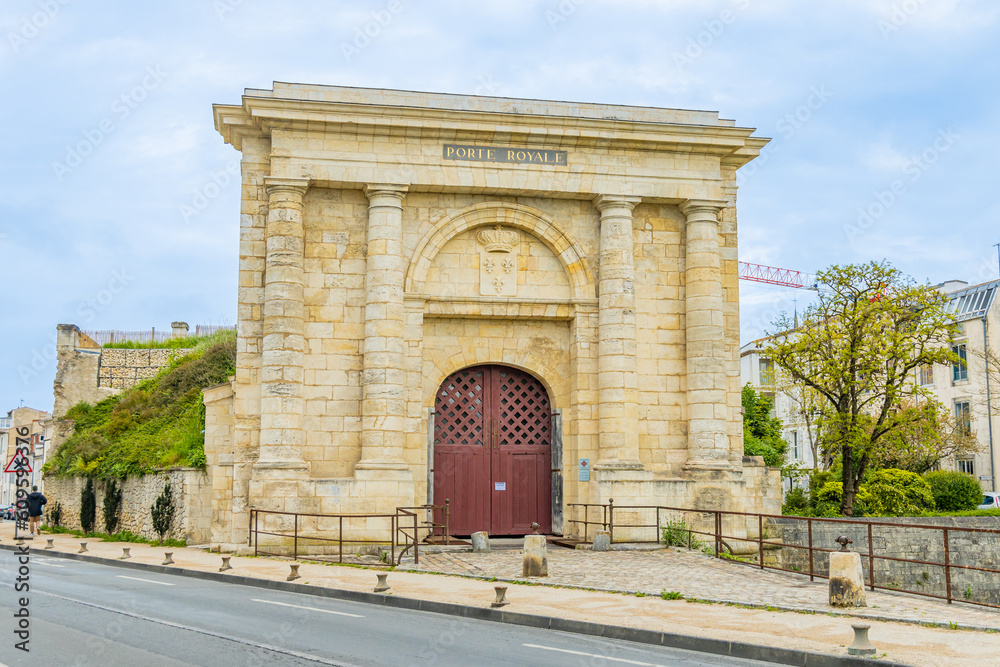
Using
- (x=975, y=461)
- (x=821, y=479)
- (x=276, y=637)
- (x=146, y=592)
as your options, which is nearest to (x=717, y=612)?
(x=276, y=637)

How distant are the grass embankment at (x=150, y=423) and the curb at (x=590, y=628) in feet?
32.2

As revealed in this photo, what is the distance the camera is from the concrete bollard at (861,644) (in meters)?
8.12

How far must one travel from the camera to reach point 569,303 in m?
18.8

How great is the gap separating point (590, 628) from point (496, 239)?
10.5m

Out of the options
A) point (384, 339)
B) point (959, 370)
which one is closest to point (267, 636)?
point (384, 339)

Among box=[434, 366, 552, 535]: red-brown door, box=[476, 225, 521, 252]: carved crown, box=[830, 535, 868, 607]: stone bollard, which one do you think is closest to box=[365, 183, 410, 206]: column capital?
box=[476, 225, 521, 252]: carved crown

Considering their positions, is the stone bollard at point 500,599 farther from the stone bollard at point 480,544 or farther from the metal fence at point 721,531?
the stone bollard at point 480,544

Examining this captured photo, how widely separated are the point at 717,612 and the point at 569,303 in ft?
30.1

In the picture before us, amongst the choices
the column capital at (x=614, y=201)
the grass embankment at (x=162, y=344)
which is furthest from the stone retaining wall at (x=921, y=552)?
the grass embankment at (x=162, y=344)

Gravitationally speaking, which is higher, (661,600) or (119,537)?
(661,600)

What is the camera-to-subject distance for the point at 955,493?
29.3 m

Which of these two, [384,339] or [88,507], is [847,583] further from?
[88,507]

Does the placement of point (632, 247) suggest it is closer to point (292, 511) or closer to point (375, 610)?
point (292, 511)

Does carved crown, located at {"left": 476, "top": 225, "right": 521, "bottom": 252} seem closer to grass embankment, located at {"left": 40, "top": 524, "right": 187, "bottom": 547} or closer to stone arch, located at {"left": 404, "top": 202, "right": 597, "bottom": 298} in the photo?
stone arch, located at {"left": 404, "top": 202, "right": 597, "bottom": 298}
